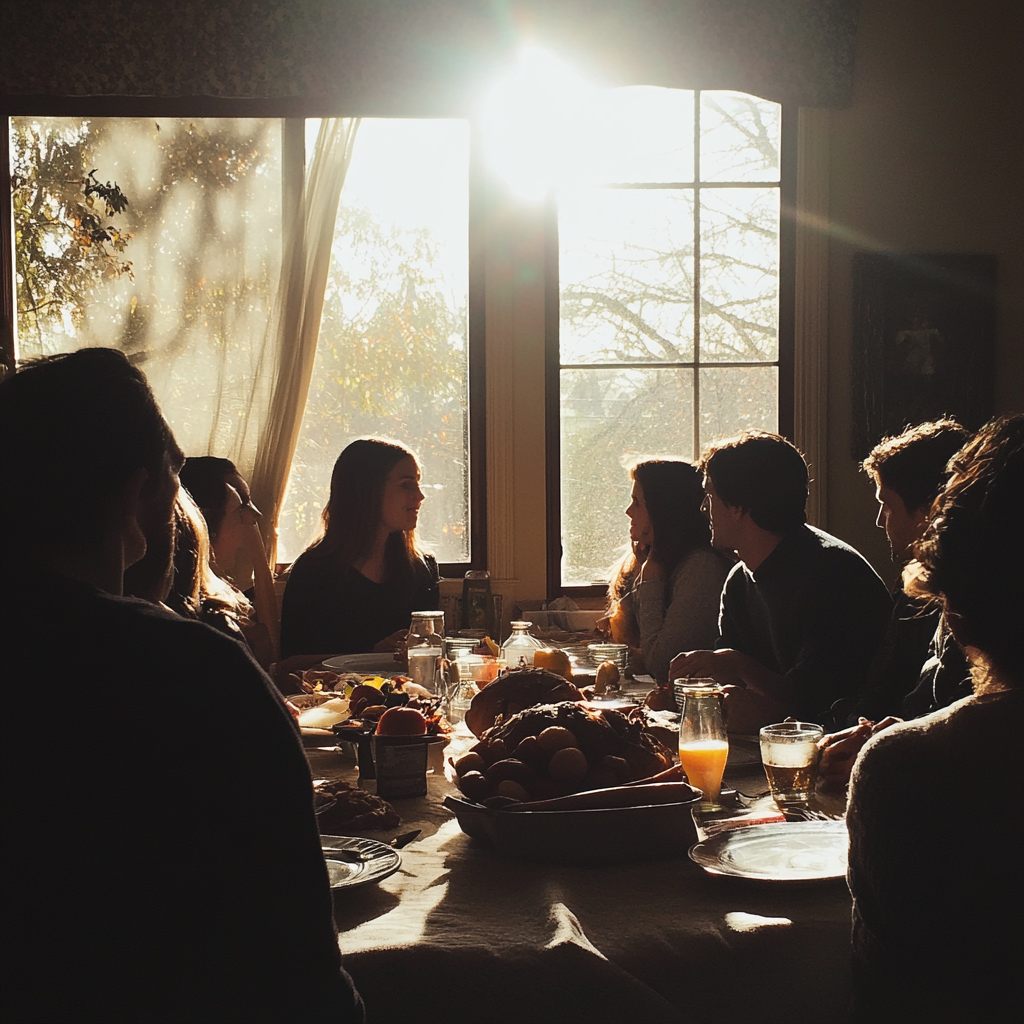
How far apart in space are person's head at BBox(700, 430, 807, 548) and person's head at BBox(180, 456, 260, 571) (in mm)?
1519

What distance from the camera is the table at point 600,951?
3.31 feet

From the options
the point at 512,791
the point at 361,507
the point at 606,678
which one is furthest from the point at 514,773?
the point at 361,507

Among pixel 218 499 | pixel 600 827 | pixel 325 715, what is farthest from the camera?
pixel 218 499

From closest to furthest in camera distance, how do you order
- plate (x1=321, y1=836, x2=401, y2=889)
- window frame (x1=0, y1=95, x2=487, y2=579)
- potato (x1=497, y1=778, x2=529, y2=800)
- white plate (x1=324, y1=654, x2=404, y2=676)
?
plate (x1=321, y1=836, x2=401, y2=889) < potato (x1=497, y1=778, x2=529, y2=800) < white plate (x1=324, y1=654, x2=404, y2=676) < window frame (x1=0, y1=95, x2=487, y2=579)

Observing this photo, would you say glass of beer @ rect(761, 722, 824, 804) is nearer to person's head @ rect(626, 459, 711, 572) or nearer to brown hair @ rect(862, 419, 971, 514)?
brown hair @ rect(862, 419, 971, 514)

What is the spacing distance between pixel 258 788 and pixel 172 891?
99 mm

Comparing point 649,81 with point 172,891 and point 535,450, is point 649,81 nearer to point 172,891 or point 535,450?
point 535,450

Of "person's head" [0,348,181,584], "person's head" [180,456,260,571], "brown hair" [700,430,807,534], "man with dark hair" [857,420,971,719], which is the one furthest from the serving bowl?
"person's head" [180,456,260,571]

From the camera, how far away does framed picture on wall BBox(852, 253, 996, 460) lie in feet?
14.0

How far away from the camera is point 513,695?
1821 millimetres

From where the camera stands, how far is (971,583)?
0.93 metres

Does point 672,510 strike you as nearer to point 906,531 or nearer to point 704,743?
point 906,531

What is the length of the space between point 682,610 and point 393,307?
78.2 inches

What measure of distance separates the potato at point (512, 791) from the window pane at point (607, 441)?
10.2 ft
